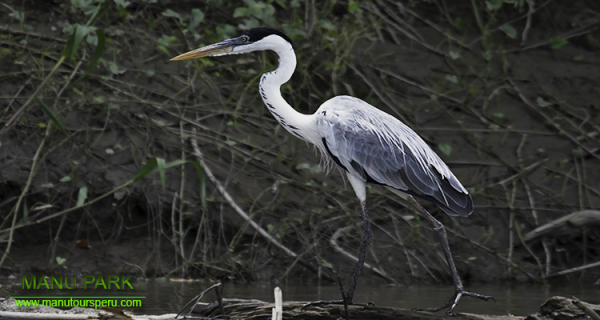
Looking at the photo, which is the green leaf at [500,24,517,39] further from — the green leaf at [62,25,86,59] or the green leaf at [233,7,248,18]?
the green leaf at [62,25,86,59]

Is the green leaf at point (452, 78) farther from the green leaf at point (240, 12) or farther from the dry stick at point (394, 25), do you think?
the green leaf at point (240, 12)

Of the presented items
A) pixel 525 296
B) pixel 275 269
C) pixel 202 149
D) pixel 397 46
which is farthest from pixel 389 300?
pixel 397 46

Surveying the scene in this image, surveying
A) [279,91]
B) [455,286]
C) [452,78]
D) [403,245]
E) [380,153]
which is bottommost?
[403,245]

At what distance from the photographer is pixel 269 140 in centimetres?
817

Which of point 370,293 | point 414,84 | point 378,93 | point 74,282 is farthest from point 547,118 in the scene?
point 74,282

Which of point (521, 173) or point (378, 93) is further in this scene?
point (378, 93)

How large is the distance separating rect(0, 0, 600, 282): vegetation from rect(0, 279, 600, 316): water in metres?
0.40

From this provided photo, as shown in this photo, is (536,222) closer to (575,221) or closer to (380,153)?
(575,221)

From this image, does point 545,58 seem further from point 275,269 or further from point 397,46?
point 275,269

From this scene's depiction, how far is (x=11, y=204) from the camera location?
7.26 meters

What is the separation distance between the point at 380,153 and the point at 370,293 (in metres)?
1.64

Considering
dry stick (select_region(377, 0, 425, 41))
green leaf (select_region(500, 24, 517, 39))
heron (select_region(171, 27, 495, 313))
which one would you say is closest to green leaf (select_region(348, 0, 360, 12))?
dry stick (select_region(377, 0, 425, 41))

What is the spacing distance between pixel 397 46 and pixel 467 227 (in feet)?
8.59

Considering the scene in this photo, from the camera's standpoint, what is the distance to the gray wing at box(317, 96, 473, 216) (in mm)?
5016
